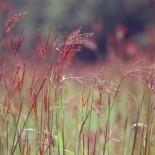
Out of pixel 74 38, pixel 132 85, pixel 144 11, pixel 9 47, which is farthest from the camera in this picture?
A: pixel 144 11

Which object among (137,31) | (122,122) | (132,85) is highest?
(137,31)

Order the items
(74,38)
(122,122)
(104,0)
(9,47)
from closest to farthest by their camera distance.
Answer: (74,38)
(9,47)
(122,122)
(104,0)

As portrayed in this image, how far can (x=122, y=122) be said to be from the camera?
4.45m

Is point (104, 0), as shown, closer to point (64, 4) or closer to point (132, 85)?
point (64, 4)

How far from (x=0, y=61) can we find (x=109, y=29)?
1998cm

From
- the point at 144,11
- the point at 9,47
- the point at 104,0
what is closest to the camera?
the point at 9,47

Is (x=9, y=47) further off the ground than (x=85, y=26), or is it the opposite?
(x=85, y=26)

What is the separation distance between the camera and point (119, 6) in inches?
888

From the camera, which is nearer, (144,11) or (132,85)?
(132,85)

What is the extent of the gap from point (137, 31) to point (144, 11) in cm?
98

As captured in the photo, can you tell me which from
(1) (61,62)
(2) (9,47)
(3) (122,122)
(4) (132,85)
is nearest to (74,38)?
(1) (61,62)

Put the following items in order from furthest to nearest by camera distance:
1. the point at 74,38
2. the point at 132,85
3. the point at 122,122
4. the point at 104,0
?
the point at 104,0
the point at 132,85
the point at 122,122
the point at 74,38

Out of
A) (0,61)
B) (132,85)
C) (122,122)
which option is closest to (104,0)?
(132,85)

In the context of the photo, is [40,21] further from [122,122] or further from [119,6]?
[122,122]
